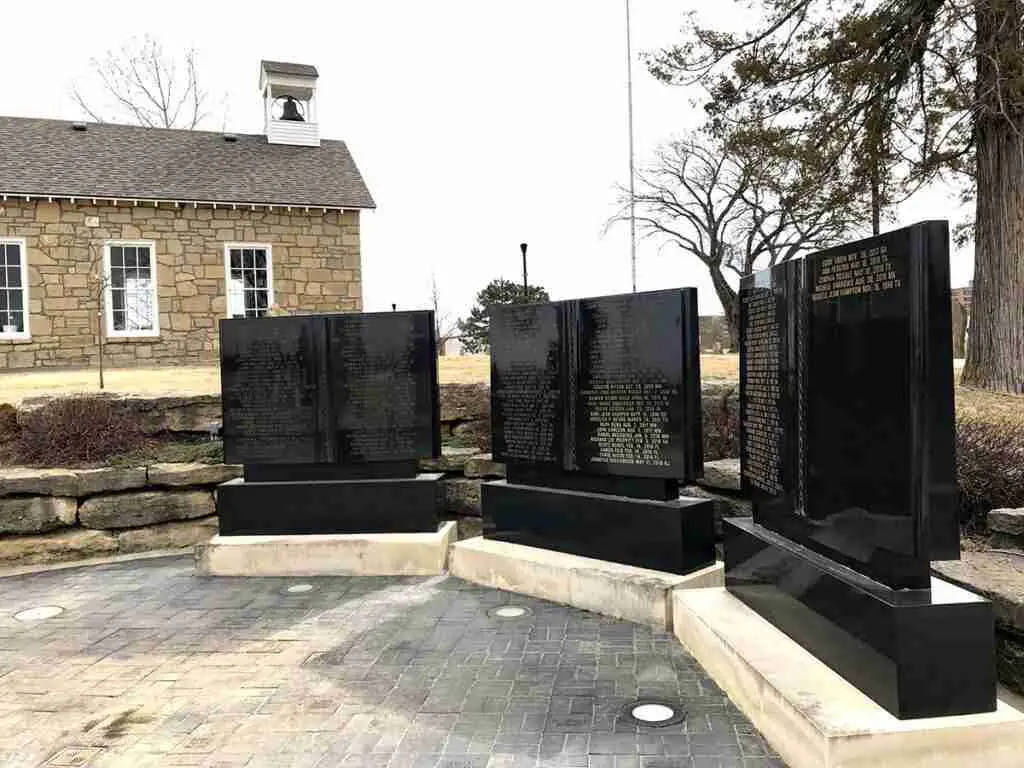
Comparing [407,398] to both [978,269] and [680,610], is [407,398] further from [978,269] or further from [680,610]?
[978,269]

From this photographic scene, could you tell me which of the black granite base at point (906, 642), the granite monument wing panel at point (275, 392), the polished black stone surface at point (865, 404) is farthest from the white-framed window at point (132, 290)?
the black granite base at point (906, 642)

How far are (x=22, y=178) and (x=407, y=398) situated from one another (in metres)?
14.4

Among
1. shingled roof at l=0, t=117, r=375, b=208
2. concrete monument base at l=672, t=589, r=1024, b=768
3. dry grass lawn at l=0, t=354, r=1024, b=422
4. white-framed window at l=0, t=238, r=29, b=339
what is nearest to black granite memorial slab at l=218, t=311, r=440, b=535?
dry grass lawn at l=0, t=354, r=1024, b=422

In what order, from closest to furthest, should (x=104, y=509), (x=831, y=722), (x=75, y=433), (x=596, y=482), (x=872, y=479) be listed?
(x=831, y=722) → (x=872, y=479) → (x=596, y=482) → (x=104, y=509) → (x=75, y=433)

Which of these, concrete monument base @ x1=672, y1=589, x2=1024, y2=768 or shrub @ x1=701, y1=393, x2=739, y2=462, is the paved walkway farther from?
shrub @ x1=701, y1=393, x2=739, y2=462

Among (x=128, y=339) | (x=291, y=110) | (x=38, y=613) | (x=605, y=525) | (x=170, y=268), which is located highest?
(x=291, y=110)

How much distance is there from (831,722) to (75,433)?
22.7 ft

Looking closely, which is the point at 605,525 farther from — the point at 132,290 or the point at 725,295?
the point at 725,295

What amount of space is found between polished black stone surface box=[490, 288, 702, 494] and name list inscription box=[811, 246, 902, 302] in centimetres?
124

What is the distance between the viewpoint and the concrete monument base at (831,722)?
2.67 metres

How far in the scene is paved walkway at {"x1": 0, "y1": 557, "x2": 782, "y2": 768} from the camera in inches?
122

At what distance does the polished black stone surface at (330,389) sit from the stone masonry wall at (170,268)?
11.8 metres

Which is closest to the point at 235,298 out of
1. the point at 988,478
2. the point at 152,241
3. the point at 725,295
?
the point at 152,241

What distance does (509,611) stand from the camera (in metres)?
4.91
